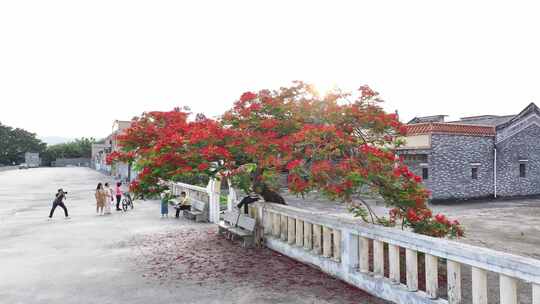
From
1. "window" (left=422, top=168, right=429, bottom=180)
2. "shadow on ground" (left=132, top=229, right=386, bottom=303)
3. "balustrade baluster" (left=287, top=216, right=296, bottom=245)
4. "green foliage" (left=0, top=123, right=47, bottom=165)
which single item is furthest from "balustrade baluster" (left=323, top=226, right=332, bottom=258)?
"green foliage" (left=0, top=123, right=47, bottom=165)

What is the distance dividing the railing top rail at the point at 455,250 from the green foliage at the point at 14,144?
114m

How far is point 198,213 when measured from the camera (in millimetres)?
16859

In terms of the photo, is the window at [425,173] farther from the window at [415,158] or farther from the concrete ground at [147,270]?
the concrete ground at [147,270]

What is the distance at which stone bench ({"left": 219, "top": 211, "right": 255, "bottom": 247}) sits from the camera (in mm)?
11289

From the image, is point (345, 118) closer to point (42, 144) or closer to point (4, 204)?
point (4, 204)

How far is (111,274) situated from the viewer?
8953 mm

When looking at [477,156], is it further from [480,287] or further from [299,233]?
[480,287]

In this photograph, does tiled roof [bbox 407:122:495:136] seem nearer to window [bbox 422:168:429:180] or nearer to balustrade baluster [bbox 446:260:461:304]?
window [bbox 422:168:429:180]

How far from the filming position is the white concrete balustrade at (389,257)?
5160 mm

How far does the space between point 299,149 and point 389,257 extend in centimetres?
314

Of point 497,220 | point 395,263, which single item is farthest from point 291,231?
point 497,220

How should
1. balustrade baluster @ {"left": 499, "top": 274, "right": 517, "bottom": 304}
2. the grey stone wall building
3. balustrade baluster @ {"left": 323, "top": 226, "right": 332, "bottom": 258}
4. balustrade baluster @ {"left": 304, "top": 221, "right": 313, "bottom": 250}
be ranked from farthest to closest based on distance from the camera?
1. the grey stone wall building
2. balustrade baluster @ {"left": 304, "top": 221, "right": 313, "bottom": 250}
3. balustrade baluster @ {"left": 323, "top": 226, "right": 332, "bottom": 258}
4. balustrade baluster @ {"left": 499, "top": 274, "right": 517, "bottom": 304}

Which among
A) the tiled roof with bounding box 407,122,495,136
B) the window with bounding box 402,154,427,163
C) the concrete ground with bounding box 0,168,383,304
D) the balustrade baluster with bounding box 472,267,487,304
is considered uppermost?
the tiled roof with bounding box 407,122,495,136

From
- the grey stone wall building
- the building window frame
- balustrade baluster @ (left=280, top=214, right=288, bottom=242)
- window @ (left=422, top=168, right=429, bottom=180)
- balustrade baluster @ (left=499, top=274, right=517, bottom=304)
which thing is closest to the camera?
balustrade baluster @ (left=499, top=274, right=517, bottom=304)
